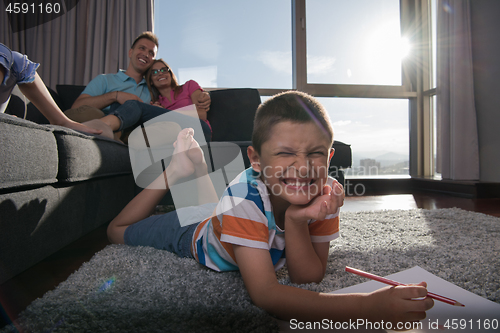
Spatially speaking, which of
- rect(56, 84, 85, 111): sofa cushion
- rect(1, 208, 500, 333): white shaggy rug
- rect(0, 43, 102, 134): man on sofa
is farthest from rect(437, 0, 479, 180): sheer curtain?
rect(56, 84, 85, 111): sofa cushion

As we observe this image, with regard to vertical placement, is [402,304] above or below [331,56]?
below

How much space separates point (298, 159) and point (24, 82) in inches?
38.1

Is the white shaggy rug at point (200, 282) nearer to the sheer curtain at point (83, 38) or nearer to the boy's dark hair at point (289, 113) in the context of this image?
the boy's dark hair at point (289, 113)

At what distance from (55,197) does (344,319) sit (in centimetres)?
77

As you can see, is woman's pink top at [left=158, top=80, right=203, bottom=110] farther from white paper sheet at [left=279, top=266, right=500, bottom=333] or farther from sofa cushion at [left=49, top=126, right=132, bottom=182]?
white paper sheet at [left=279, top=266, right=500, bottom=333]

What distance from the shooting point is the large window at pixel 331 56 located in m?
3.02

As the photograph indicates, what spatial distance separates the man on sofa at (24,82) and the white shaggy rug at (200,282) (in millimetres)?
569

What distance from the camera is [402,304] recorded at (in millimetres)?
398

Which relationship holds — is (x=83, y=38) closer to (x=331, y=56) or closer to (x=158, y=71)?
(x=158, y=71)

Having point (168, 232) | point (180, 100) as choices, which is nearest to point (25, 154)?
point (168, 232)

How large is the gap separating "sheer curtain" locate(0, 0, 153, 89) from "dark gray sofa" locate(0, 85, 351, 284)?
5.23 ft

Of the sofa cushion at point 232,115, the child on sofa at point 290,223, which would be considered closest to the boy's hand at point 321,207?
the child on sofa at point 290,223

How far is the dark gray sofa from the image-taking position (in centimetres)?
60

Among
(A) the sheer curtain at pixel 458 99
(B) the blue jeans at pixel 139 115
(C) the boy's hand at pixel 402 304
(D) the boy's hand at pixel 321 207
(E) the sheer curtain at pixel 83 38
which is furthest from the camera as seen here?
(E) the sheer curtain at pixel 83 38
